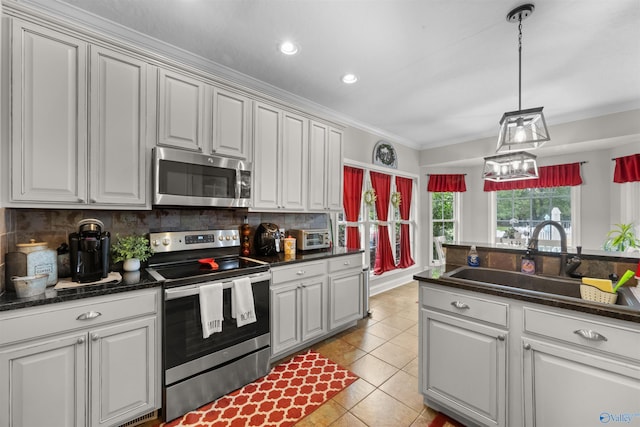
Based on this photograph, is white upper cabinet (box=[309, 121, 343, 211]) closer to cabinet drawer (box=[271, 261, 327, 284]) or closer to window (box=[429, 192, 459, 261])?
cabinet drawer (box=[271, 261, 327, 284])

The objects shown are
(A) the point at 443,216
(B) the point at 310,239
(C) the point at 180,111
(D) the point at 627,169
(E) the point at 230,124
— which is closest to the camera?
(C) the point at 180,111

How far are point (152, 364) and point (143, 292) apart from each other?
1.53 ft

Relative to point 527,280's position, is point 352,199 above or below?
above

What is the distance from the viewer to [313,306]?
263 centimetres

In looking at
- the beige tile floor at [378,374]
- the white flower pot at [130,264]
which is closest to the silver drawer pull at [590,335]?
the beige tile floor at [378,374]

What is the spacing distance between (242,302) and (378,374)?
1.29m

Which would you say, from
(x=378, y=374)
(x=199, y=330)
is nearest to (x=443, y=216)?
(x=378, y=374)

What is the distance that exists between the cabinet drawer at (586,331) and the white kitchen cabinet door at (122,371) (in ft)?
7.17

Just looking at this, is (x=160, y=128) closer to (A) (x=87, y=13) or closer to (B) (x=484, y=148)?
(A) (x=87, y=13)

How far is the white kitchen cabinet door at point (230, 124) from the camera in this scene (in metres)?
2.30

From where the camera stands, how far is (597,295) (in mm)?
1372

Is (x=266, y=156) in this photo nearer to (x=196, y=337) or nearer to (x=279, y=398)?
(x=196, y=337)

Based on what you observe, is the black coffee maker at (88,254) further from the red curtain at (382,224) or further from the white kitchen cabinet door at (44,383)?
the red curtain at (382,224)

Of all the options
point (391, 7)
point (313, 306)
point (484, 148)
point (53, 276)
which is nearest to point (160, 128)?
point (53, 276)
